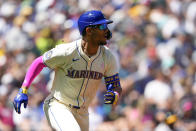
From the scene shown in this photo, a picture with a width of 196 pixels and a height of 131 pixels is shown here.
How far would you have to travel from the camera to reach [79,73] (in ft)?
19.9

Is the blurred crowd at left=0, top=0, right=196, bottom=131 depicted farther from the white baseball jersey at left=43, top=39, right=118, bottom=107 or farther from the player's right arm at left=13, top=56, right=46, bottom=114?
the player's right arm at left=13, top=56, right=46, bottom=114

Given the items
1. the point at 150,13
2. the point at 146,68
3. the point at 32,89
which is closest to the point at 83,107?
the point at 146,68

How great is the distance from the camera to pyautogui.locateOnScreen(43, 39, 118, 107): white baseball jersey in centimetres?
601

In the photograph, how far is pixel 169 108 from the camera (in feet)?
28.8

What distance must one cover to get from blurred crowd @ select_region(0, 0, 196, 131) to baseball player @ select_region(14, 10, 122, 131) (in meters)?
2.09

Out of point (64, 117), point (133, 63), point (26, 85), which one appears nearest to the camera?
point (64, 117)

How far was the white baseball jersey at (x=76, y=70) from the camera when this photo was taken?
6.01 m

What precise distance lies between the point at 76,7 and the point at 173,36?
3.19m

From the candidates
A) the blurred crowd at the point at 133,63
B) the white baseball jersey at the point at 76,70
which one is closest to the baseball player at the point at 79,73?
the white baseball jersey at the point at 76,70

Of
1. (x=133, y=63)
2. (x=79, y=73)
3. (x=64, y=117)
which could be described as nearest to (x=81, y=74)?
(x=79, y=73)

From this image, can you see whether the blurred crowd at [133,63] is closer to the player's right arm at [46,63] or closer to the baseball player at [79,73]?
the baseball player at [79,73]

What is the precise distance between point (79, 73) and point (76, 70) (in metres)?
0.05

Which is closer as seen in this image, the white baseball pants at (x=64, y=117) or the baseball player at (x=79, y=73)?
the white baseball pants at (x=64, y=117)

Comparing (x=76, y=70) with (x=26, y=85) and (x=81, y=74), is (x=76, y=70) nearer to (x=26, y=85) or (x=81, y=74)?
(x=81, y=74)
